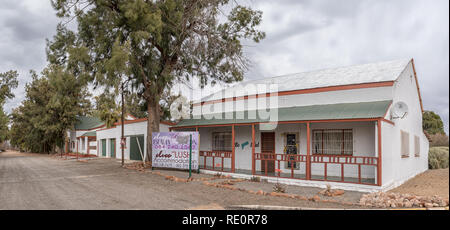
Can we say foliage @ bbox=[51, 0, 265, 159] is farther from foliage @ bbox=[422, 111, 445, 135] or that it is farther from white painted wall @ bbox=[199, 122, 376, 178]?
foliage @ bbox=[422, 111, 445, 135]

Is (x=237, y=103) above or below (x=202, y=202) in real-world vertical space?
above

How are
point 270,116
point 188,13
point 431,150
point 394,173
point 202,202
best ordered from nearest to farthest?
Result: point 202,202 < point 394,173 < point 270,116 < point 188,13 < point 431,150

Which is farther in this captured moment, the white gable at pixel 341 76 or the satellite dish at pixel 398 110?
the white gable at pixel 341 76

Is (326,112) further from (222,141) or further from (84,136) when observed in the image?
(84,136)

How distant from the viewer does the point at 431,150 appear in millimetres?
23047

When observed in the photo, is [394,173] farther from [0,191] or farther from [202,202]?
[0,191]

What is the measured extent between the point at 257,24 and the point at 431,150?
15669mm

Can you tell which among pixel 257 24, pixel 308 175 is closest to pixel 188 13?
pixel 257 24

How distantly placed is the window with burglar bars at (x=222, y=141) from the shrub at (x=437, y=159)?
14.5m

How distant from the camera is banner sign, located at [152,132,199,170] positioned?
1505 centimetres

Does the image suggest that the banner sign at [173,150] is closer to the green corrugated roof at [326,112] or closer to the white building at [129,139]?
the green corrugated roof at [326,112]

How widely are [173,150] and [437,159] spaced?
61.2ft

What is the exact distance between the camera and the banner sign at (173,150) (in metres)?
15.1

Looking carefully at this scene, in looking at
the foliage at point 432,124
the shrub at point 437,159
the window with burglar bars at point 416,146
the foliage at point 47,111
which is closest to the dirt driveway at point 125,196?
the window with burglar bars at point 416,146
